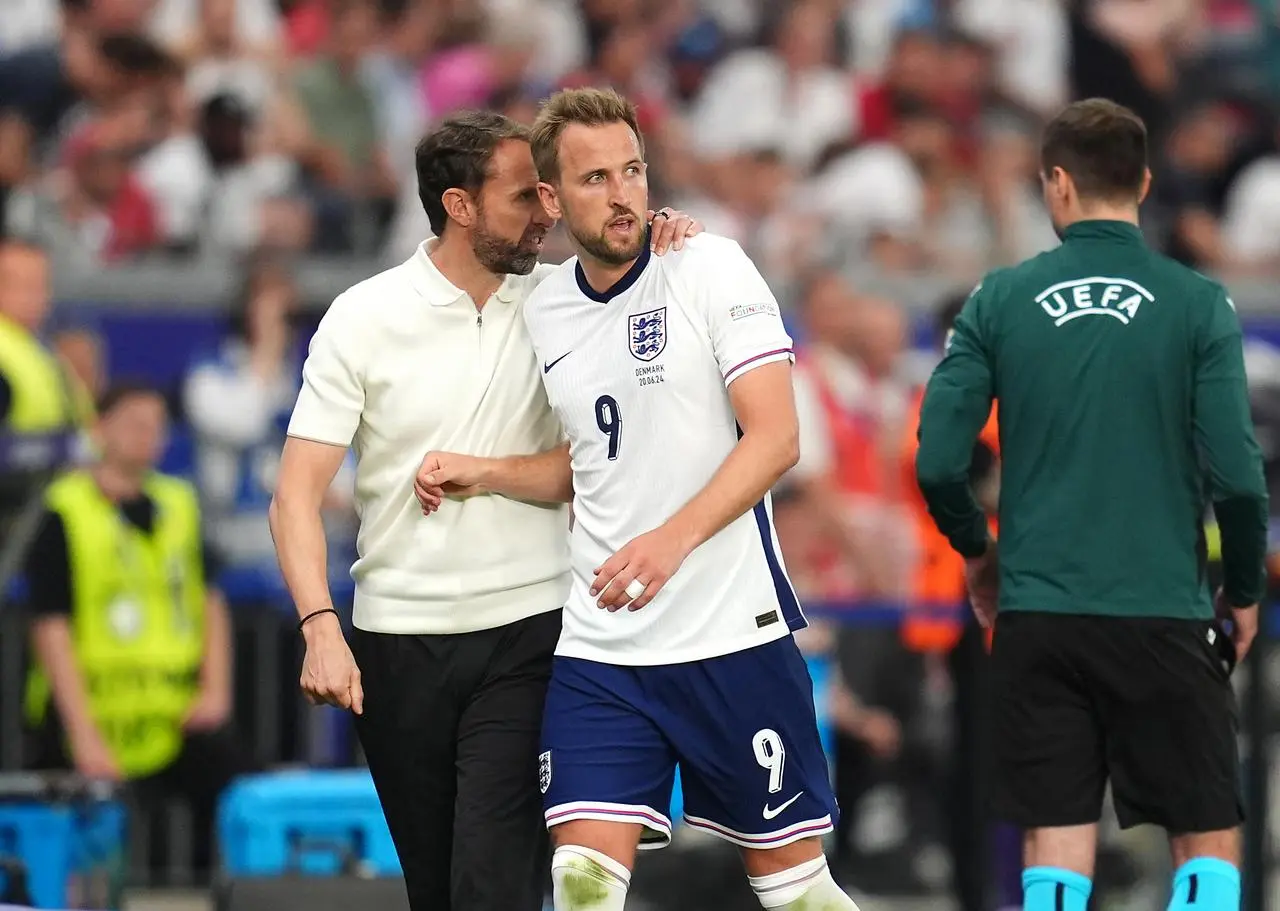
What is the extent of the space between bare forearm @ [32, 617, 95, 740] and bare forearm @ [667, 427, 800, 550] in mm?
4318

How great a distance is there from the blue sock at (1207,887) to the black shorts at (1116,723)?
0.31 ft

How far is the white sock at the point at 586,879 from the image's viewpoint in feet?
16.5

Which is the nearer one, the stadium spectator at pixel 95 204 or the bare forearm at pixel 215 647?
the bare forearm at pixel 215 647

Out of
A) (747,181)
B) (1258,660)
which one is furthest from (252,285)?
(1258,660)

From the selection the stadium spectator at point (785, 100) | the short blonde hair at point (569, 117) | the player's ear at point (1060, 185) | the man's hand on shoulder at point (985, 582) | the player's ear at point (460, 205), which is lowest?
the man's hand on shoulder at point (985, 582)

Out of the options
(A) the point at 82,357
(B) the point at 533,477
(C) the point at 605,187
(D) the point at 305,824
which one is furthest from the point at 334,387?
(A) the point at 82,357

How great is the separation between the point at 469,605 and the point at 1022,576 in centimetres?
140

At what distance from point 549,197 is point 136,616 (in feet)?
14.4

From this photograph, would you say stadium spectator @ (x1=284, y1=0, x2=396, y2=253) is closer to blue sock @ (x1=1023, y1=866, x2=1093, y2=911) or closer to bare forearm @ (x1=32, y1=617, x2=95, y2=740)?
bare forearm @ (x1=32, y1=617, x2=95, y2=740)

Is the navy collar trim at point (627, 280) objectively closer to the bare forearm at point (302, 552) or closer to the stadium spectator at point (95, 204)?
the bare forearm at point (302, 552)

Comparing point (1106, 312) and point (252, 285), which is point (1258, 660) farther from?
point (252, 285)

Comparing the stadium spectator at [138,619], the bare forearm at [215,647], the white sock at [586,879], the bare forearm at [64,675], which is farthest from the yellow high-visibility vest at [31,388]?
the white sock at [586,879]

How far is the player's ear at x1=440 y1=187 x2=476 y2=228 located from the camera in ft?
17.9

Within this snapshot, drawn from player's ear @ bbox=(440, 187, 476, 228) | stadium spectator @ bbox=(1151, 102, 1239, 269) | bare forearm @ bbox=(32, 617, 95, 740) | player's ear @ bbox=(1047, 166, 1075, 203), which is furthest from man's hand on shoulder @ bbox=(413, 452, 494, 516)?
stadium spectator @ bbox=(1151, 102, 1239, 269)
